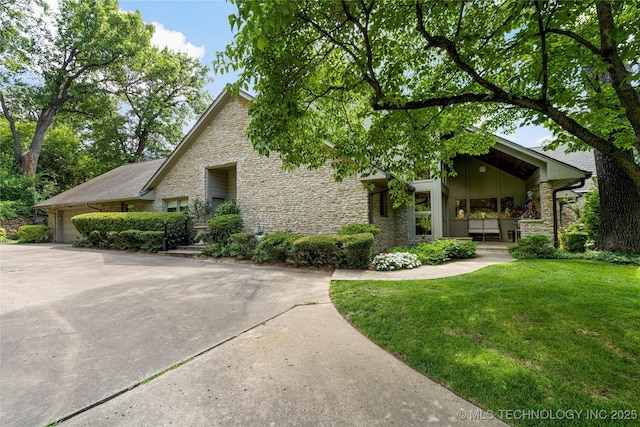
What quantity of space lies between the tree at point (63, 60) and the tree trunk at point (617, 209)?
30666 millimetres

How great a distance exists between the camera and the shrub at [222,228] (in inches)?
431

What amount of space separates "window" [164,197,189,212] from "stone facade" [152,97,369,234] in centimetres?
22

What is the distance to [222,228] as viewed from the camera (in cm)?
1095

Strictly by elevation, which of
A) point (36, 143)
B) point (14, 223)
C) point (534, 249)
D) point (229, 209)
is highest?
point (36, 143)

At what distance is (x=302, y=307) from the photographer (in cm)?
452

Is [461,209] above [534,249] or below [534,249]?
above

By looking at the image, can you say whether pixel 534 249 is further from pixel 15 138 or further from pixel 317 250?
pixel 15 138

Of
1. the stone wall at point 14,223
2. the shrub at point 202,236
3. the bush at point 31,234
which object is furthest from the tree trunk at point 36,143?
the shrub at point 202,236

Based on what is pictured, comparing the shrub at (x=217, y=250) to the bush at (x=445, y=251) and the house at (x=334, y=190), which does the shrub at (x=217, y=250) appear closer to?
the house at (x=334, y=190)

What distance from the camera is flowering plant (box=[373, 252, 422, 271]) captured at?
7.42m

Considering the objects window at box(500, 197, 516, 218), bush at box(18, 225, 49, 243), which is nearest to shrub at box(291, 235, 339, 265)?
window at box(500, 197, 516, 218)

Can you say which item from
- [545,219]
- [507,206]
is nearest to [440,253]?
[545,219]

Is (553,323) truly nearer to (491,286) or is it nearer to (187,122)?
(491,286)

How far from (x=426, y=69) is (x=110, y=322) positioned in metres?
7.27
